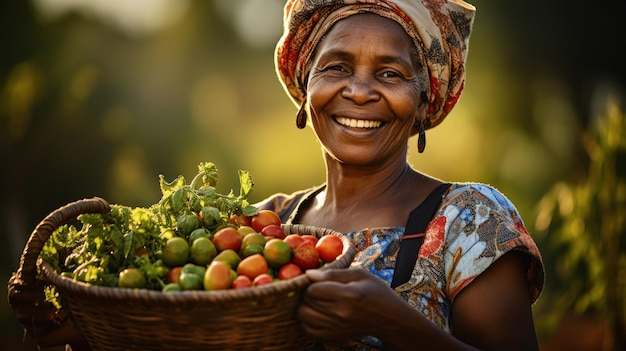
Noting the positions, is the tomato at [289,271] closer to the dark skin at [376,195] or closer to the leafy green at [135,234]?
the dark skin at [376,195]

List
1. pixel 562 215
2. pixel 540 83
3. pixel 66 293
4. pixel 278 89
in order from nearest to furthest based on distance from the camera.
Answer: pixel 66 293, pixel 562 215, pixel 540 83, pixel 278 89

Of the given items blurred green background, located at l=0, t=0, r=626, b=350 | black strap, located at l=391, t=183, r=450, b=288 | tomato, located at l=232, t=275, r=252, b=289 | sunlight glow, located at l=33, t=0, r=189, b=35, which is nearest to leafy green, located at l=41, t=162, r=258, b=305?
tomato, located at l=232, t=275, r=252, b=289

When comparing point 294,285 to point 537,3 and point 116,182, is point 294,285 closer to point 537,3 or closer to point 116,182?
point 116,182

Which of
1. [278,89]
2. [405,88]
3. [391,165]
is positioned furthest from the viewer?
[278,89]

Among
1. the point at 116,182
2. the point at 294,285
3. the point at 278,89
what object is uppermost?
the point at 294,285

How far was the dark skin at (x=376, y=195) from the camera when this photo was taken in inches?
88.0

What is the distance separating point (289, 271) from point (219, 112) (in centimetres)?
939

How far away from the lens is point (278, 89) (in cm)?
1184

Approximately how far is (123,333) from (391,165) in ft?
4.86

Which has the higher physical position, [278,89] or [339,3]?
[339,3]

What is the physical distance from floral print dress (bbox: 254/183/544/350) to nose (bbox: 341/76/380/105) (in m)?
0.51

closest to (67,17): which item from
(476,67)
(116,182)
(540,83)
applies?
(116,182)

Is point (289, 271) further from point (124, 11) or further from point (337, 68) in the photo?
point (124, 11)

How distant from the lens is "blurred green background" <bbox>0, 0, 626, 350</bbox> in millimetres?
8938
